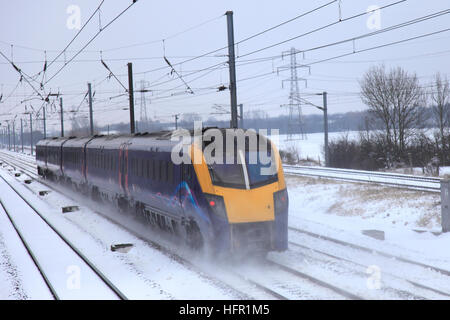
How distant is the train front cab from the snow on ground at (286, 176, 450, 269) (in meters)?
3.16

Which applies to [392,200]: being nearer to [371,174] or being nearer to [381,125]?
[371,174]

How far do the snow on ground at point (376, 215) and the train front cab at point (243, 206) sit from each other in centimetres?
316

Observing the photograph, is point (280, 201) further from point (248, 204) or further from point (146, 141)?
point (146, 141)

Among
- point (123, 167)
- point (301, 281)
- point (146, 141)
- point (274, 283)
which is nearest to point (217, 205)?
point (274, 283)

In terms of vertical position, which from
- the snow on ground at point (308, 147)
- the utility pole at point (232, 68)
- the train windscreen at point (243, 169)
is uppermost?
the utility pole at point (232, 68)

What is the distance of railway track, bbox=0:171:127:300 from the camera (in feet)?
29.9

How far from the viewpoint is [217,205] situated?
33.4 feet

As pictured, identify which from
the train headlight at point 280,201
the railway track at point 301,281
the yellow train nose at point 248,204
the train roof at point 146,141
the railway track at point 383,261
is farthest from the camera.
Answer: the train roof at point 146,141

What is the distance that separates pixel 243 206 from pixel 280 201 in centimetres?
105

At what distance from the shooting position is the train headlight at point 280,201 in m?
10.8

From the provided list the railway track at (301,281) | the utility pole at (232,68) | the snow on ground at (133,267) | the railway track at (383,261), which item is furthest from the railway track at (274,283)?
the utility pole at (232,68)

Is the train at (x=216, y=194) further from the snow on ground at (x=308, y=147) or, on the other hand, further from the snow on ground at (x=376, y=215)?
the snow on ground at (x=308, y=147)

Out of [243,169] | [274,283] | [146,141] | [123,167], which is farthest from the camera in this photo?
[123,167]

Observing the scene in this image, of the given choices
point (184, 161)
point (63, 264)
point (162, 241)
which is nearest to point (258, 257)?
point (184, 161)
